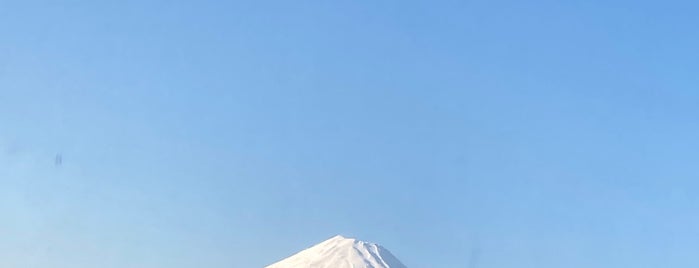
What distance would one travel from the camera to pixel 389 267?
200 meters

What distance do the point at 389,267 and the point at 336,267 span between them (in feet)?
29.7

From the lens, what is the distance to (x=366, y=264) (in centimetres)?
19912

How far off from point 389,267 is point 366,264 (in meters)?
4.00

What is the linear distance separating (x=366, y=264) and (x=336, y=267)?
16.7 ft

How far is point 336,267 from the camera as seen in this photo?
198m
